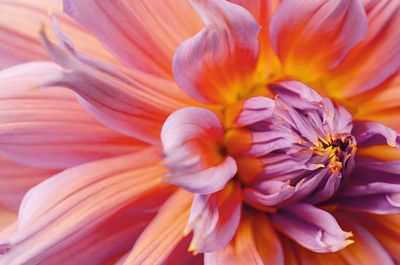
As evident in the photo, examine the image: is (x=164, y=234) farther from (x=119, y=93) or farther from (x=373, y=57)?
(x=373, y=57)

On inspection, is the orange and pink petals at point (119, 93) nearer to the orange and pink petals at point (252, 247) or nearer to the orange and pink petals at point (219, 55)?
the orange and pink petals at point (219, 55)

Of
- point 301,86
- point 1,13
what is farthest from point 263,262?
point 1,13

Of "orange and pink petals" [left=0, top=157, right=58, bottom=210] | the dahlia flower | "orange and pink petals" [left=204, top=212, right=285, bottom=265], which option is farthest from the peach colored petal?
"orange and pink petals" [left=204, top=212, right=285, bottom=265]

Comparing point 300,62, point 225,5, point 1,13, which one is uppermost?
point 1,13

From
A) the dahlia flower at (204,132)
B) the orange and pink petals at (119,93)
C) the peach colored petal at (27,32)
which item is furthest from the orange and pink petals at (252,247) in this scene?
the peach colored petal at (27,32)

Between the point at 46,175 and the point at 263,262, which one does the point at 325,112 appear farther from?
the point at 46,175

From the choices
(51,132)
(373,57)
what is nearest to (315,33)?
(373,57)

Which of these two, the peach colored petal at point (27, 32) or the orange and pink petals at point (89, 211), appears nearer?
the orange and pink petals at point (89, 211)
